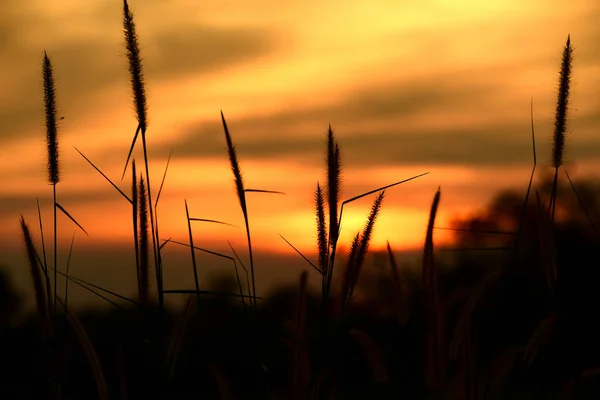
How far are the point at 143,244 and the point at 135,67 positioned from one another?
0.92 m

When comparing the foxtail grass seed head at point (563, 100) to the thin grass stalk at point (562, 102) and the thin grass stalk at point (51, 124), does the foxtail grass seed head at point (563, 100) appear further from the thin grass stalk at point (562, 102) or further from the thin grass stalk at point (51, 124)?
Answer: the thin grass stalk at point (51, 124)

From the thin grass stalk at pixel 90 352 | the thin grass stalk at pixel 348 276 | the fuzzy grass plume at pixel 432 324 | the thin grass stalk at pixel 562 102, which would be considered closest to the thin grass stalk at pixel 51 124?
the thin grass stalk at pixel 90 352

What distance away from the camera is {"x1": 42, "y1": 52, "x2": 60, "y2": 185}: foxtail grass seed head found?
4188 millimetres

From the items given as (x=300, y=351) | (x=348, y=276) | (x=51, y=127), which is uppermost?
(x=51, y=127)

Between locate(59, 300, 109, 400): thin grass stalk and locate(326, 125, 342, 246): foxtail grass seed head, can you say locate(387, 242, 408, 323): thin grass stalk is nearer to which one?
locate(326, 125, 342, 246): foxtail grass seed head

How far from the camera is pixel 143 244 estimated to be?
13.0ft

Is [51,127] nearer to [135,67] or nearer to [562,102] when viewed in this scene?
[135,67]

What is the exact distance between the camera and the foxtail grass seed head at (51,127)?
4.19m

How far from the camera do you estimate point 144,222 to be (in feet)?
13.3

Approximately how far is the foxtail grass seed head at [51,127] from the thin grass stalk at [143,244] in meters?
0.44

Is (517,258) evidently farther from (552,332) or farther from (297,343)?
(297,343)

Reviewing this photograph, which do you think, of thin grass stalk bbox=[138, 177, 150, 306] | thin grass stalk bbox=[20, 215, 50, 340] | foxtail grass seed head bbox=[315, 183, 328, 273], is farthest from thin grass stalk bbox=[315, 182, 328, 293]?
thin grass stalk bbox=[20, 215, 50, 340]

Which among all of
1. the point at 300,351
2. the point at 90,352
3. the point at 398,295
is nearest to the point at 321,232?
the point at 398,295

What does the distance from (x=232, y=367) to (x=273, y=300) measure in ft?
1.14
